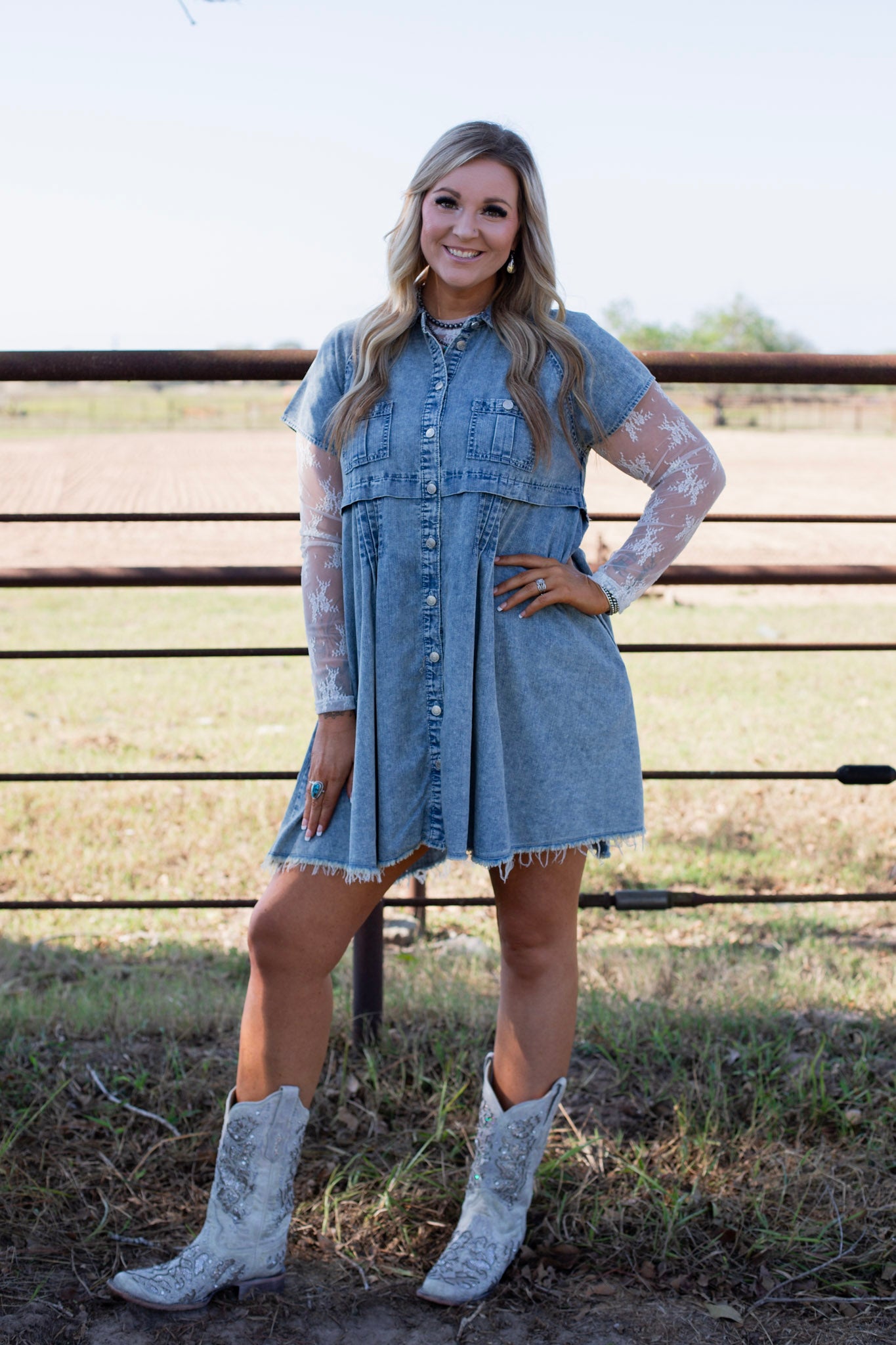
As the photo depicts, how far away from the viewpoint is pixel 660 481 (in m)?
1.95

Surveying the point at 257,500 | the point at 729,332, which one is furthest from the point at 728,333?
the point at 257,500

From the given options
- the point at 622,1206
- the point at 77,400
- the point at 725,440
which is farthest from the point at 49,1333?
the point at 77,400

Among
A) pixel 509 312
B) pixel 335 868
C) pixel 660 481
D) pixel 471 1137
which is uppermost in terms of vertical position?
pixel 509 312

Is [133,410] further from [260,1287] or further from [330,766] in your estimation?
[260,1287]

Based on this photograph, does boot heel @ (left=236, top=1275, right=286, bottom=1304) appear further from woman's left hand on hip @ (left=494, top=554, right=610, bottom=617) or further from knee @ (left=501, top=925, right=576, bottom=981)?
woman's left hand on hip @ (left=494, top=554, right=610, bottom=617)

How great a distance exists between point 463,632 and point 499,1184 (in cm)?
98

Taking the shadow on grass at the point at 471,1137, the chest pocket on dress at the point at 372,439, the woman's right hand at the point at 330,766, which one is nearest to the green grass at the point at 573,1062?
the shadow on grass at the point at 471,1137

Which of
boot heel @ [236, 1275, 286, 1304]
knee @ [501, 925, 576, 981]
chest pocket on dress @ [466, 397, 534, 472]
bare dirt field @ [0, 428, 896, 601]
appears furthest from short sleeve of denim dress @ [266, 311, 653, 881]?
bare dirt field @ [0, 428, 896, 601]

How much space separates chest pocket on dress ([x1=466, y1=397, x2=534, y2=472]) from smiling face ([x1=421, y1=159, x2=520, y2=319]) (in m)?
0.21

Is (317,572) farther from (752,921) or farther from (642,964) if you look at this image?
(752,921)

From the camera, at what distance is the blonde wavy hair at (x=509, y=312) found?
185 cm

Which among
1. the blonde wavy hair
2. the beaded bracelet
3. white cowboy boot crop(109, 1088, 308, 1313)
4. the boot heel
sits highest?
the blonde wavy hair

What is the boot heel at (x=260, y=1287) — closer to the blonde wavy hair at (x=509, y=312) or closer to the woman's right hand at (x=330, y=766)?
the woman's right hand at (x=330, y=766)

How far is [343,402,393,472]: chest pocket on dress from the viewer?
72.5 inches
